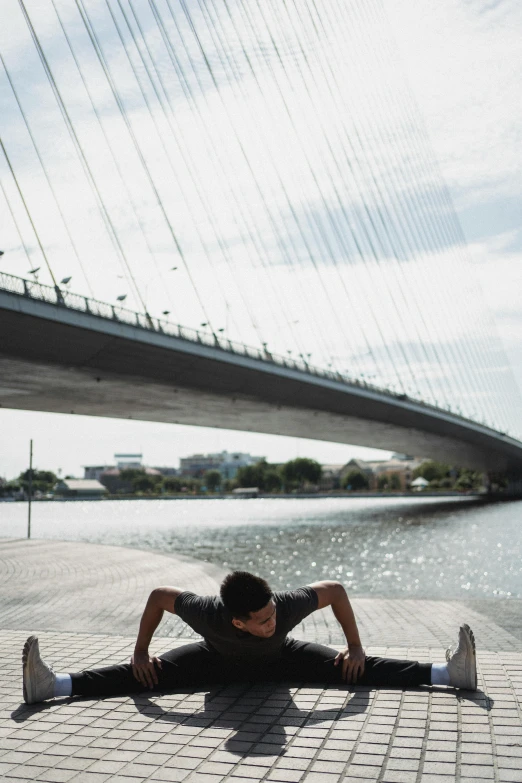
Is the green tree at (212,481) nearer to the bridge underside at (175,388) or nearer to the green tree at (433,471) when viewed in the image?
the green tree at (433,471)

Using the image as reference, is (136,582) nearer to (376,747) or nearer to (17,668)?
(17,668)

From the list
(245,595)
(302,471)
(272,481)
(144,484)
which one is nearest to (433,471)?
(302,471)

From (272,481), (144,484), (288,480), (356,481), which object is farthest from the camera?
(144,484)

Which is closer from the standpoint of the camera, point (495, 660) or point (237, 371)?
point (495, 660)

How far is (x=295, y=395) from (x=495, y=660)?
33.1 m

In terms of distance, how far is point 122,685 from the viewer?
438cm

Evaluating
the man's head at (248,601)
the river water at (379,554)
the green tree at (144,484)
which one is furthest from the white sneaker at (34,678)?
the green tree at (144,484)

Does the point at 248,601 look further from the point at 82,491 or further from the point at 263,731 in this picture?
the point at 82,491

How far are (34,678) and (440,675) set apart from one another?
2205mm

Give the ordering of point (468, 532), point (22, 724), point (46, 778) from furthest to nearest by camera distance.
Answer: point (468, 532)
point (22, 724)
point (46, 778)

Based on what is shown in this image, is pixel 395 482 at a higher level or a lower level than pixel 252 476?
lower

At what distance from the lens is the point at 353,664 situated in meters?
4.35


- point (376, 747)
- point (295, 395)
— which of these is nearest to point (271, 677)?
point (376, 747)

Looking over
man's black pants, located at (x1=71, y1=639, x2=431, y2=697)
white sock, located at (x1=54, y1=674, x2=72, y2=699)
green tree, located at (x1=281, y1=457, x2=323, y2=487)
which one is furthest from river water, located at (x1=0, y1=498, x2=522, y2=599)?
green tree, located at (x1=281, y1=457, x2=323, y2=487)
